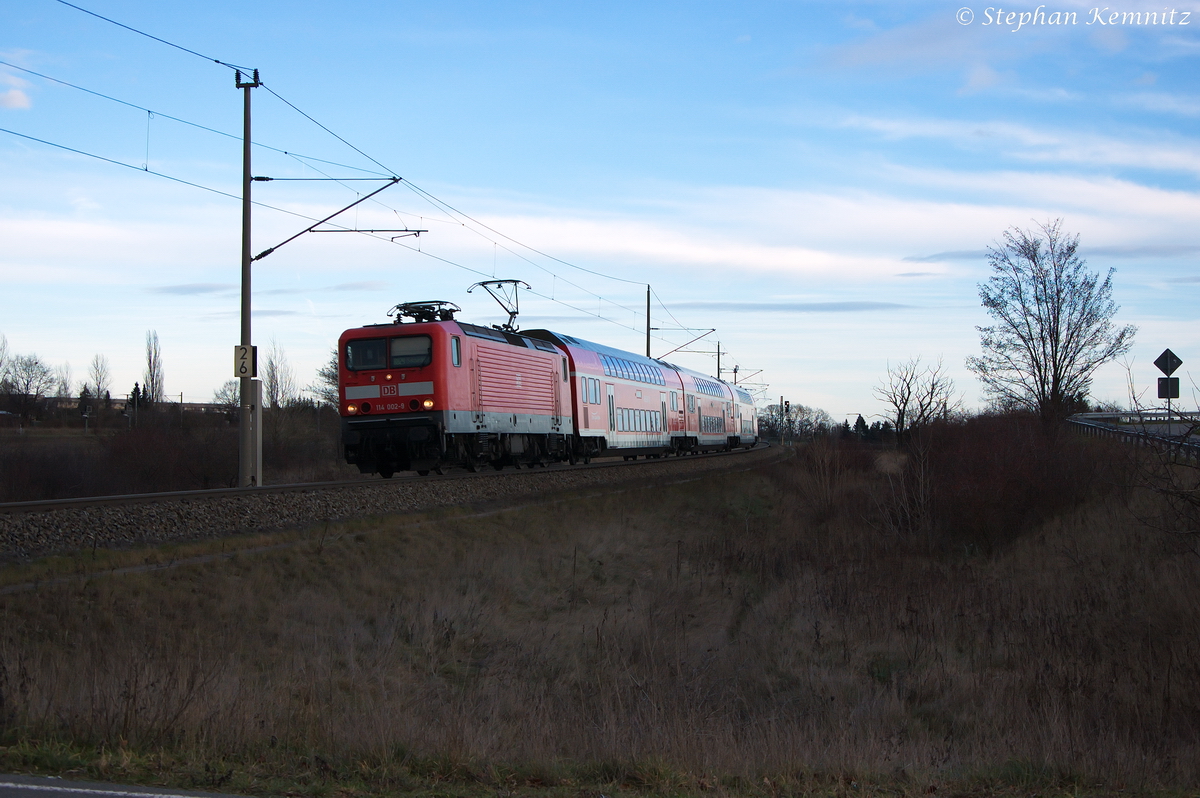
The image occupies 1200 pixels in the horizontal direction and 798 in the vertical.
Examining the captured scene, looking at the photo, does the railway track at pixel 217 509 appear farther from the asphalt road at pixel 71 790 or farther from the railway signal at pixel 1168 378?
the railway signal at pixel 1168 378

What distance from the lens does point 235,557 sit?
12.5m

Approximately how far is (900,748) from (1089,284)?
96.3 ft

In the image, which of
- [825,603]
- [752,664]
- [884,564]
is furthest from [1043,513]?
[752,664]

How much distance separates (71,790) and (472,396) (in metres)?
16.8

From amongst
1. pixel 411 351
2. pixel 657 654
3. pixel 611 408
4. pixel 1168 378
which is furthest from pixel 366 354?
pixel 1168 378

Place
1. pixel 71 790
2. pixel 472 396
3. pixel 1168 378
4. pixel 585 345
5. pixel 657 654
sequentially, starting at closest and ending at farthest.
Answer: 1. pixel 71 790
2. pixel 657 654
3. pixel 1168 378
4. pixel 472 396
5. pixel 585 345

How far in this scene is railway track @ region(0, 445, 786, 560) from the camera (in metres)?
11.5

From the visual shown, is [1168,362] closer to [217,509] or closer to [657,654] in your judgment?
[657,654]

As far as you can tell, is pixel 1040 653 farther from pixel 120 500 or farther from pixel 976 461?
pixel 120 500

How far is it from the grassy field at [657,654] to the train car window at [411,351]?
3.86 meters

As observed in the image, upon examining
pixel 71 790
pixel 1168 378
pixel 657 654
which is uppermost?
pixel 1168 378

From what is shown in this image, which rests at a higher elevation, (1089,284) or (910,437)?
(1089,284)

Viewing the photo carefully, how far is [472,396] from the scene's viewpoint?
21359mm

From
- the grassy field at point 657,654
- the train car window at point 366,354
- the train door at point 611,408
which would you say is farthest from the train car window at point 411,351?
the train door at point 611,408
